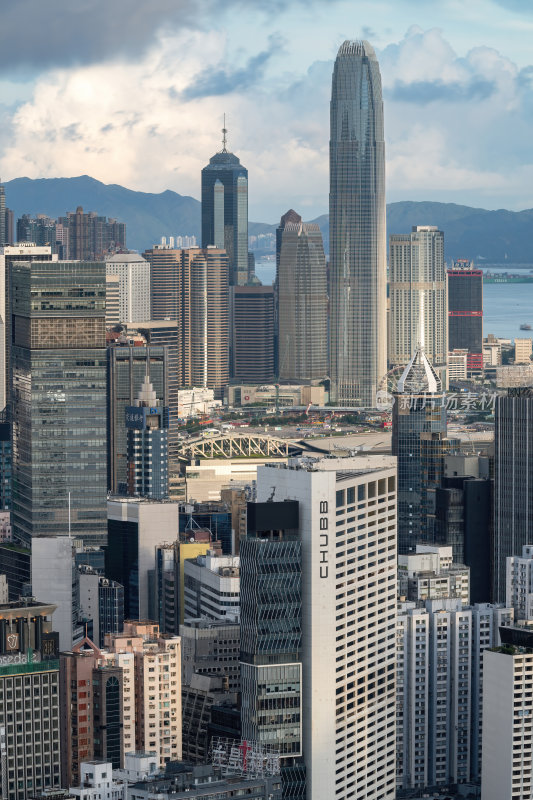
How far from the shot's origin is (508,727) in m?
52.4

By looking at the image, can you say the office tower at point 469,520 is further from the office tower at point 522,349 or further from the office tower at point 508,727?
the office tower at point 522,349

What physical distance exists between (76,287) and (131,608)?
1366cm

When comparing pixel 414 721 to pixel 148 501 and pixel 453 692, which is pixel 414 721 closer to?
pixel 453 692

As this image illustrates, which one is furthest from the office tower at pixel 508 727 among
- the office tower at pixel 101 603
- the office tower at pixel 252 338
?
the office tower at pixel 252 338

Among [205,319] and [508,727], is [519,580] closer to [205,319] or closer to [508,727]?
[508,727]

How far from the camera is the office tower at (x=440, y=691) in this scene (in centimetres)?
5988

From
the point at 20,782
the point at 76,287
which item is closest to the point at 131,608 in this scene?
the point at 76,287

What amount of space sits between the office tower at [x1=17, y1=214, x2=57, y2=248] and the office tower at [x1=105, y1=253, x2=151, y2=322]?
1090 centimetres

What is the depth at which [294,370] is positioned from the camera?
183 m

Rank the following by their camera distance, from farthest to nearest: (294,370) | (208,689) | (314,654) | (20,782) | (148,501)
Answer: (294,370), (148,501), (208,689), (20,782), (314,654)

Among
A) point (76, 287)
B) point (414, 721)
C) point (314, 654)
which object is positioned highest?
point (76, 287)

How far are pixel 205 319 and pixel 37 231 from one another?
750 inches

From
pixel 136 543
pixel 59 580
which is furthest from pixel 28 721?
pixel 136 543

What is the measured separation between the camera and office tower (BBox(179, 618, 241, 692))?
58656 millimetres
